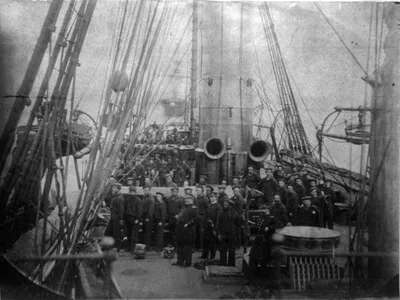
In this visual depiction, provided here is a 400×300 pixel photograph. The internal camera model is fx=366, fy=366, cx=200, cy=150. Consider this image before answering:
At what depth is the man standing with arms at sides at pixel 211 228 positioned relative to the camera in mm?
6301

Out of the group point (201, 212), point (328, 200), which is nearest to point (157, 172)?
point (201, 212)

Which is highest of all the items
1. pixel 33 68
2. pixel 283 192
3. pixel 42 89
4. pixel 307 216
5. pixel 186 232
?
pixel 33 68

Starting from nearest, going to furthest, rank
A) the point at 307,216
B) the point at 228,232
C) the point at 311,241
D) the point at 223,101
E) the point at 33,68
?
the point at 33,68 → the point at 311,241 → the point at 228,232 → the point at 307,216 → the point at 223,101

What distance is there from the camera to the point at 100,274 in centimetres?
523

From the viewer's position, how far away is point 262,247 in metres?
5.41

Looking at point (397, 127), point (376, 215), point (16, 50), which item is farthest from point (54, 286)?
point (397, 127)

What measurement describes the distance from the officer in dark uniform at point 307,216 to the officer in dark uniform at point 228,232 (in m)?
1.03

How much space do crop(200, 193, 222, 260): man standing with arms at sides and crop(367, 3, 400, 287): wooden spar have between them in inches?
96.1

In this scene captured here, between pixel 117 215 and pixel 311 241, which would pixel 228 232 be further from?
pixel 117 215

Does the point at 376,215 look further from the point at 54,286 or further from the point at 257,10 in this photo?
the point at 54,286

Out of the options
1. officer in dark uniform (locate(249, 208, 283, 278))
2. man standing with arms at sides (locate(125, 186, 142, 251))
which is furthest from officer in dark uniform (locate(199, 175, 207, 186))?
officer in dark uniform (locate(249, 208, 283, 278))

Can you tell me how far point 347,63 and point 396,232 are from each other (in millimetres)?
2853

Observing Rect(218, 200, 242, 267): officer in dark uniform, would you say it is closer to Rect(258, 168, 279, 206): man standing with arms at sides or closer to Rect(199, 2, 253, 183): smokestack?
Rect(258, 168, 279, 206): man standing with arms at sides

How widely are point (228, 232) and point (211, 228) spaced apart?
0.38 m
